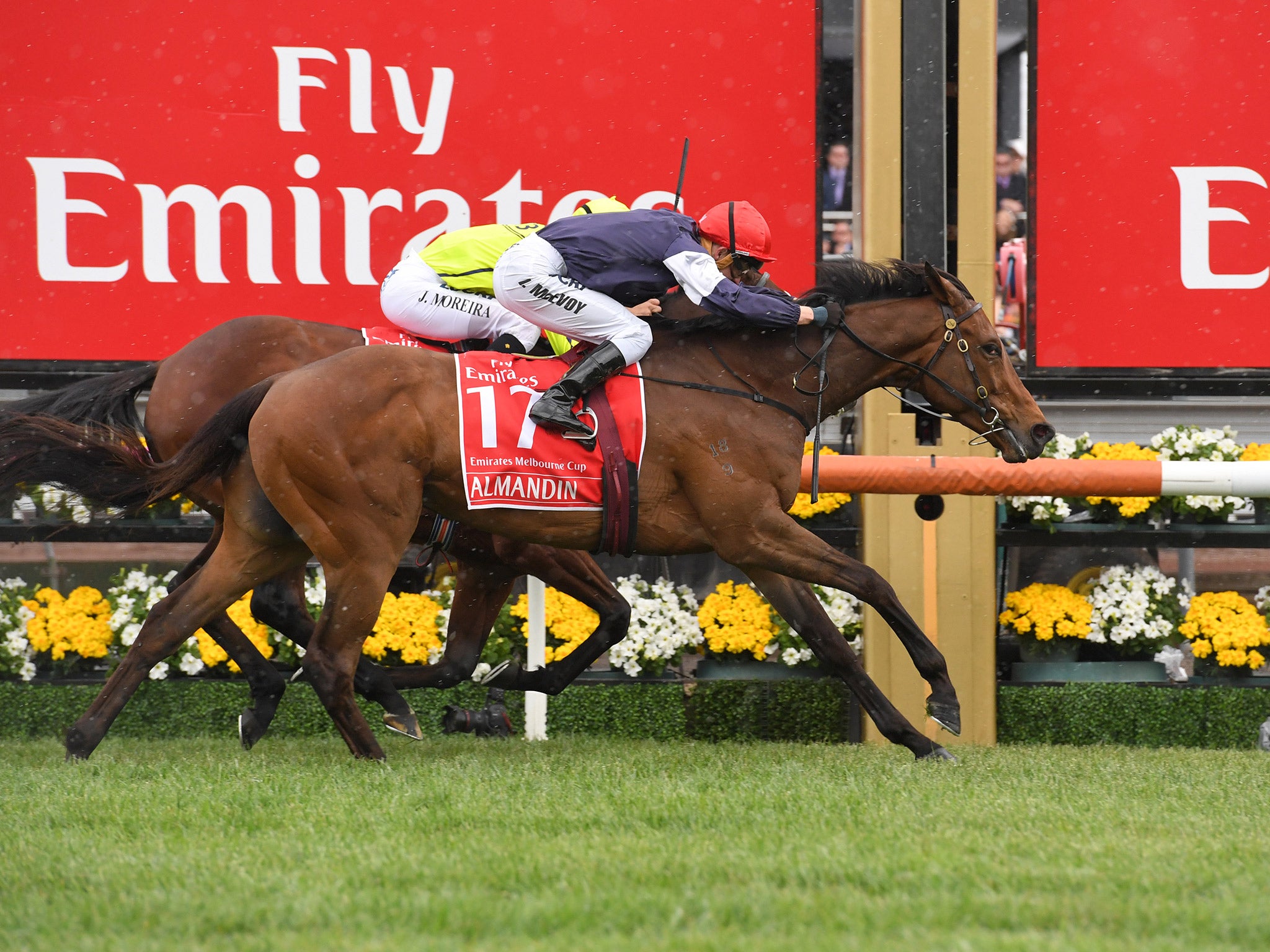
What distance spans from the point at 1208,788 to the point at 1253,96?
372cm

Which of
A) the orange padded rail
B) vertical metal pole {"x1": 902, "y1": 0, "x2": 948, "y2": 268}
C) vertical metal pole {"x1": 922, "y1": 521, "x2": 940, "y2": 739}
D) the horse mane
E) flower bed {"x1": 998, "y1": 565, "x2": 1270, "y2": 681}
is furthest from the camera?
vertical metal pole {"x1": 902, "y1": 0, "x2": 948, "y2": 268}

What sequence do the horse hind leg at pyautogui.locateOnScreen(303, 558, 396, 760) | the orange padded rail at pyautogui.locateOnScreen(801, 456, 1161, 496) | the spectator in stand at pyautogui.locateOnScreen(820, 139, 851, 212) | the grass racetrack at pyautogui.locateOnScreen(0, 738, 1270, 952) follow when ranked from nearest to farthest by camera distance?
the grass racetrack at pyautogui.locateOnScreen(0, 738, 1270, 952) < the horse hind leg at pyautogui.locateOnScreen(303, 558, 396, 760) < the orange padded rail at pyautogui.locateOnScreen(801, 456, 1161, 496) < the spectator in stand at pyautogui.locateOnScreen(820, 139, 851, 212)

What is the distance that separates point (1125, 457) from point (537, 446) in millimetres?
3003

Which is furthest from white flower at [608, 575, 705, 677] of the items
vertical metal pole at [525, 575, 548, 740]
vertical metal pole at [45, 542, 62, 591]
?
vertical metal pole at [45, 542, 62, 591]

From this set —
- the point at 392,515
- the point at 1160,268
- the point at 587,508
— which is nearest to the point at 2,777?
the point at 392,515

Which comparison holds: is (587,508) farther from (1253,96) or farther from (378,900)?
(1253,96)

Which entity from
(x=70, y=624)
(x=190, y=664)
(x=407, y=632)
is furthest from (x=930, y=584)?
(x=70, y=624)

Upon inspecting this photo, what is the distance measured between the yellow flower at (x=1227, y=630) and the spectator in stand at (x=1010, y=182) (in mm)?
2008

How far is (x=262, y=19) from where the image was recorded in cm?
635

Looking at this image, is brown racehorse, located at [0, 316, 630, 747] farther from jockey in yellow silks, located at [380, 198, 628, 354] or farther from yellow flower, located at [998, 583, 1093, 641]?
yellow flower, located at [998, 583, 1093, 641]

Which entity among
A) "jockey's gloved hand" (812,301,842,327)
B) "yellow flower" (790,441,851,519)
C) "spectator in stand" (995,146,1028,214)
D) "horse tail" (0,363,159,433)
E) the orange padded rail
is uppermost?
"spectator in stand" (995,146,1028,214)

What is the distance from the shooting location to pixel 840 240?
6461 mm

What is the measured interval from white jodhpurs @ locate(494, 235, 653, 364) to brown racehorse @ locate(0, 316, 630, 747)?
3.00ft

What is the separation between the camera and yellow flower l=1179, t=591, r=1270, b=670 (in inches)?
238
